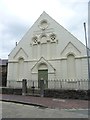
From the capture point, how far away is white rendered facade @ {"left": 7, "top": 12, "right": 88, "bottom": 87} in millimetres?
23875

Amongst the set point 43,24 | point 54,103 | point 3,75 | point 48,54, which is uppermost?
point 43,24

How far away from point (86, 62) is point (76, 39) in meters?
3.15

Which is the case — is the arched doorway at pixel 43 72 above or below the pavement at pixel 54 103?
above

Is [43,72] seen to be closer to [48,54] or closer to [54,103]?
[48,54]

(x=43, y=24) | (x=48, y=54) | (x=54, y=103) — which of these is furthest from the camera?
(x=43, y=24)

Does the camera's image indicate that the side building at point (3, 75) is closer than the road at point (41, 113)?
No

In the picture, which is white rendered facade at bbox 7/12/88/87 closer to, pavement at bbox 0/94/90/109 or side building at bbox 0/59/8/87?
side building at bbox 0/59/8/87

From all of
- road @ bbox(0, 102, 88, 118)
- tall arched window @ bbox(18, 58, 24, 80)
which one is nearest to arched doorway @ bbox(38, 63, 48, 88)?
tall arched window @ bbox(18, 58, 24, 80)

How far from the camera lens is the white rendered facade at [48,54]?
2388cm

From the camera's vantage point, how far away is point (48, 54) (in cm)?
2550

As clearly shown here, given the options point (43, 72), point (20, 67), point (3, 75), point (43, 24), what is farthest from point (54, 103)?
point (3, 75)

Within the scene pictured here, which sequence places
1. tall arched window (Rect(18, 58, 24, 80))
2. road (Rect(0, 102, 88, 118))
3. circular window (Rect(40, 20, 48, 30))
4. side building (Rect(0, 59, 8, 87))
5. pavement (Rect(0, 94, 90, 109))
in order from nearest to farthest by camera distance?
road (Rect(0, 102, 88, 118))
pavement (Rect(0, 94, 90, 109))
circular window (Rect(40, 20, 48, 30))
tall arched window (Rect(18, 58, 24, 80))
side building (Rect(0, 59, 8, 87))

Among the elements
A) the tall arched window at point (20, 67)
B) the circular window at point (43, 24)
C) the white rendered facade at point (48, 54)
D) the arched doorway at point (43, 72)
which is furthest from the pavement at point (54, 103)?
the circular window at point (43, 24)

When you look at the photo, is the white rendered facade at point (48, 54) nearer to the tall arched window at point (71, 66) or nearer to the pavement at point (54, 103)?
the tall arched window at point (71, 66)
